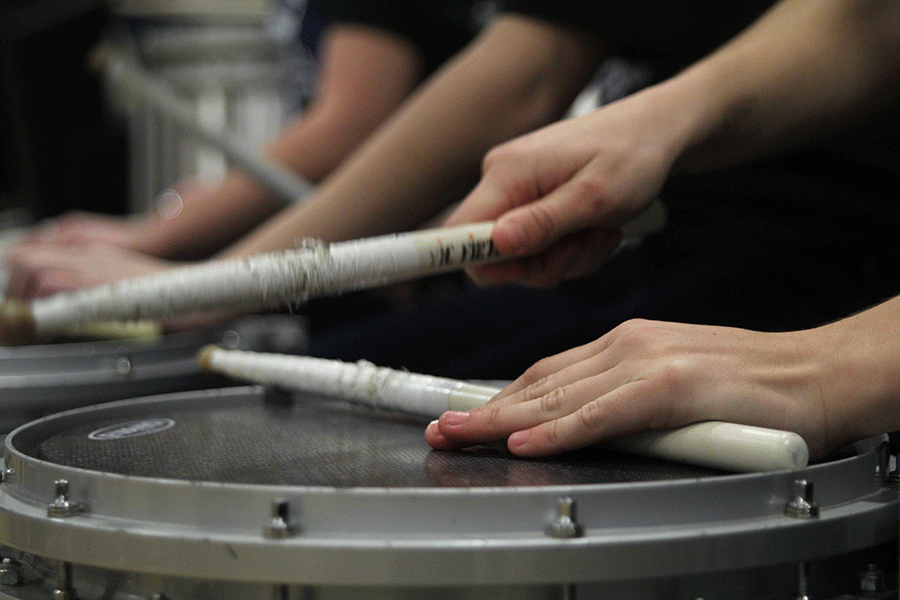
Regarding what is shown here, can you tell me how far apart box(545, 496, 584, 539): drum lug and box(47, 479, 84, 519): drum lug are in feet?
0.60

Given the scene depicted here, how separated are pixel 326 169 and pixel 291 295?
93 cm

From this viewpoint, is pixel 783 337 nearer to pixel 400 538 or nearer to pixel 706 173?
pixel 400 538

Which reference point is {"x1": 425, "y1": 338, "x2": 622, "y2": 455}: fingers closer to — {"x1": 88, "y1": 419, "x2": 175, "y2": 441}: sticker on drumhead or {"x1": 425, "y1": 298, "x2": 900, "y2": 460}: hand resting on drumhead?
{"x1": 425, "y1": 298, "x2": 900, "y2": 460}: hand resting on drumhead

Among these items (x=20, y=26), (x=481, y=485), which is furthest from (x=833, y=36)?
(x=20, y=26)

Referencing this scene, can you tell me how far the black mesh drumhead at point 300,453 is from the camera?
14.0 inches

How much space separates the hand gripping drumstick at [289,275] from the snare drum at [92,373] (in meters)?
0.12

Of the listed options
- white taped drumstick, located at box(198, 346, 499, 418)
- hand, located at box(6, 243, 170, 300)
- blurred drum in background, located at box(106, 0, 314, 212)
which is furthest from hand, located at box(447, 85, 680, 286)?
blurred drum in background, located at box(106, 0, 314, 212)

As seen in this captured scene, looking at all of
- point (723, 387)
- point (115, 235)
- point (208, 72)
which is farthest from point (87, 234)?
point (723, 387)

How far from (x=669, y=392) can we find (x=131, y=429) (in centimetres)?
29

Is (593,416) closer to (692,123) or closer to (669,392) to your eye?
(669,392)

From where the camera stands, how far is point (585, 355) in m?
0.41

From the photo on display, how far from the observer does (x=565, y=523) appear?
0.30m

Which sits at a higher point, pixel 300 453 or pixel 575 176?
pixel 575 176

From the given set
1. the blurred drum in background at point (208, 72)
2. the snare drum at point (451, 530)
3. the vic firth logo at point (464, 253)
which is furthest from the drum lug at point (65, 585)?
the blurred drum in background at point (208, 72)
